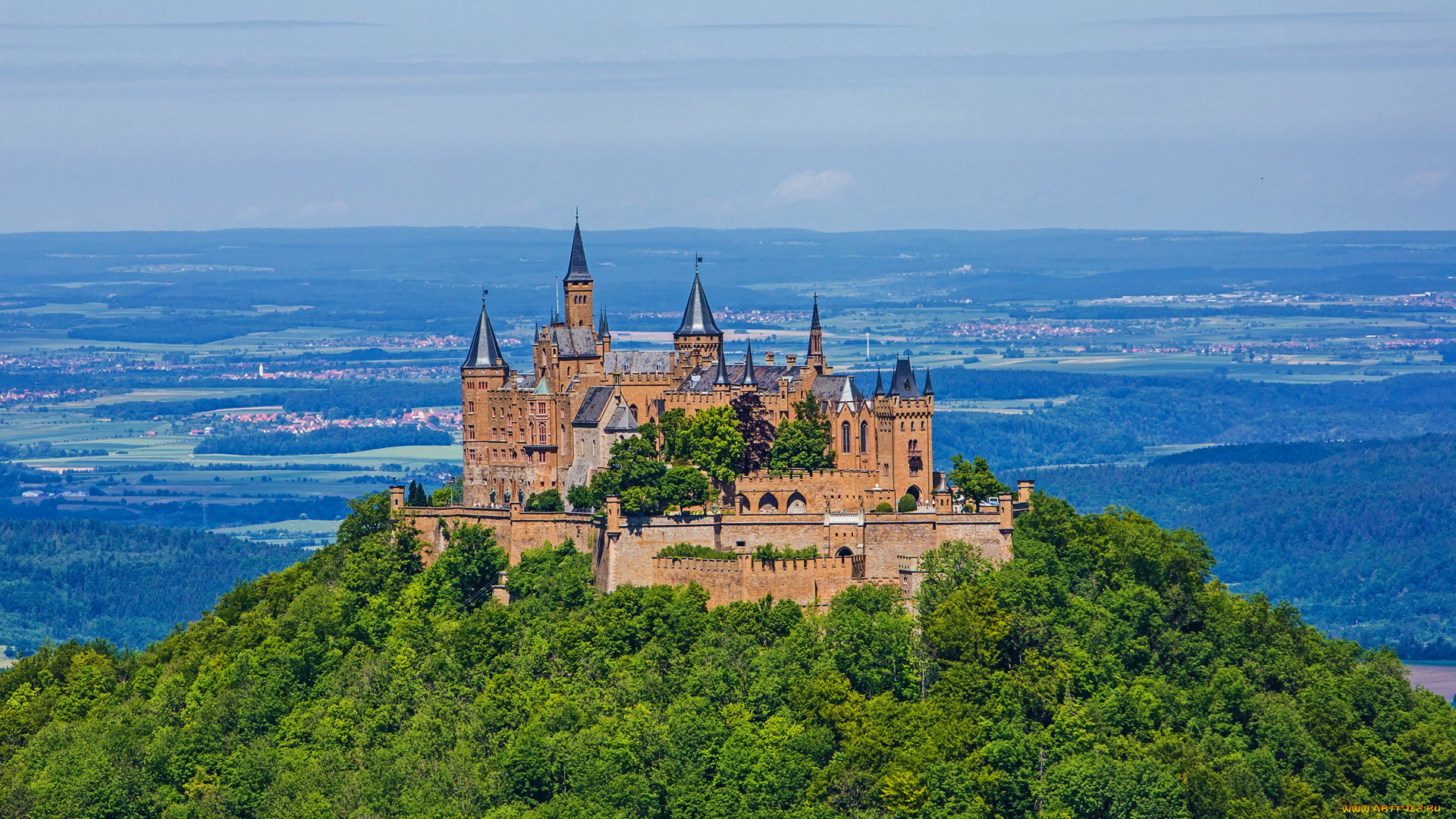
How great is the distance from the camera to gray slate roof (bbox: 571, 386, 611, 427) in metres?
94.7

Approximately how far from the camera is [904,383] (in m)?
93.8

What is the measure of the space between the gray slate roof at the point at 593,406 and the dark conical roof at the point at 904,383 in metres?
11.6

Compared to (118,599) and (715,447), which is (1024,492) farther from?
(118,599)

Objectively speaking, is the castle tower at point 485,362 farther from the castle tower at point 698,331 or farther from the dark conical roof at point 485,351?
the castle tower at point 698,331

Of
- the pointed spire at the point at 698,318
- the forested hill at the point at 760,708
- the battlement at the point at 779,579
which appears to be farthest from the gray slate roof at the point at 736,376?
the battlement at the point at 779,579

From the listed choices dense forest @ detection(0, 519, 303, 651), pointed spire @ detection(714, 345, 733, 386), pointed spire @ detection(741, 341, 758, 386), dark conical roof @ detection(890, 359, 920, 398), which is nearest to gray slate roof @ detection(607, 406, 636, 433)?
pointed spire @ detection(714, 345, 733, 386)

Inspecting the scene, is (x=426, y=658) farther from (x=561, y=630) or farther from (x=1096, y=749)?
(x=1096, y=749)

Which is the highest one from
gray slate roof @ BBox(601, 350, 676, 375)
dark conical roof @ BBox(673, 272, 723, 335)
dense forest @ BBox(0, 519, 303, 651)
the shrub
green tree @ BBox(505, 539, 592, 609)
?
dark conical roof @ BBox(673, 272, 723, 335)

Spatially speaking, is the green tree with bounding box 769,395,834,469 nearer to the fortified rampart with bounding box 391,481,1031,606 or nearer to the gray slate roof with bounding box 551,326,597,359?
the fortified rampart with bounding box 391,481,1031,606

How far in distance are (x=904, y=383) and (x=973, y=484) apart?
5284 mm

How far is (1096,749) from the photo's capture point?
3125 inches

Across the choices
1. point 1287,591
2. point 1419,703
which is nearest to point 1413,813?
point 1419,703

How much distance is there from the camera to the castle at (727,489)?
88.4m

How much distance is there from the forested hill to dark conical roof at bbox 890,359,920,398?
23.0ft
